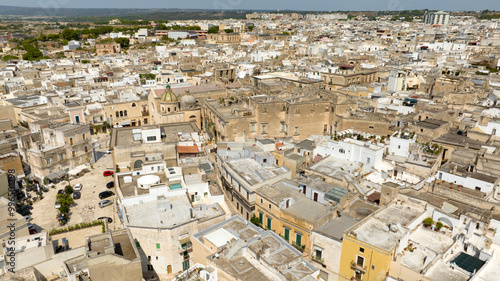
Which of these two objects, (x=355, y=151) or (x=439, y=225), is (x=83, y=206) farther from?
(x=439, y=225)

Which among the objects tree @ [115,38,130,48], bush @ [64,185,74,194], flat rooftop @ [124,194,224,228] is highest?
tree @ [115,38,130,48]

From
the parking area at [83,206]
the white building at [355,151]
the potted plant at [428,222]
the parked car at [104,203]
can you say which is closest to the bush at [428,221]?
the potted plant at [428,222]

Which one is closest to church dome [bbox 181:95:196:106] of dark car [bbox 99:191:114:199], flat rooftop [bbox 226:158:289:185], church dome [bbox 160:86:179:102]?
church dome [bbox 160:86:179:102]

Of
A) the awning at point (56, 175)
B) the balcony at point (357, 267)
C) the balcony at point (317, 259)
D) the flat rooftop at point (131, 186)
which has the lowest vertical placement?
the awning at point (56, 175)

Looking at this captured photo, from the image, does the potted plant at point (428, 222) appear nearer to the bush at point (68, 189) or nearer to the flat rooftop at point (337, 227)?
the flat rooftop at point (337, 227)

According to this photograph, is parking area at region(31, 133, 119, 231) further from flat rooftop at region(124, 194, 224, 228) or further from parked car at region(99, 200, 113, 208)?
flat rooftop at region(124, 194, 224, 228)

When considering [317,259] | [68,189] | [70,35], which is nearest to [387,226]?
A: [317,259]

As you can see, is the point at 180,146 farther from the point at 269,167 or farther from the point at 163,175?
the point at 269,167
